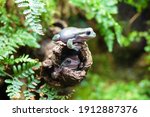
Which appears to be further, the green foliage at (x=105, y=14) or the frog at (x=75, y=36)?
the green foliage at (x=105, y=14)

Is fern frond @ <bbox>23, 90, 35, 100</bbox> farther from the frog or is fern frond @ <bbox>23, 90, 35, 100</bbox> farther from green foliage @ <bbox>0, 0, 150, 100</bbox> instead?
the frog

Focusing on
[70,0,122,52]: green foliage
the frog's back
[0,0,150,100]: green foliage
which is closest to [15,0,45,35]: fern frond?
[0,0,150,100]: green foliage

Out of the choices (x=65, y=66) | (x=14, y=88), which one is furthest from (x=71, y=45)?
(x=14, y=88)

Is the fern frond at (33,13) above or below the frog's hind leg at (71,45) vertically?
above

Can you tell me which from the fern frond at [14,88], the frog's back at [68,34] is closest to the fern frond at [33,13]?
the frog's back at [68,34]

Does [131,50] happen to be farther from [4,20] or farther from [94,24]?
[4,20]

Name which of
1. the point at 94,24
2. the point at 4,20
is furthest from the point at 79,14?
the point at 4,20

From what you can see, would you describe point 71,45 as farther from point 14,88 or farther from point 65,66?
point 14,88

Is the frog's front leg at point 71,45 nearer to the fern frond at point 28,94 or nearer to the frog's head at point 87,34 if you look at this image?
the frog's head at point 87,34

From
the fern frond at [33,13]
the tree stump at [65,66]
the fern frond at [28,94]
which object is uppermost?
the fern frond at [33,13]
